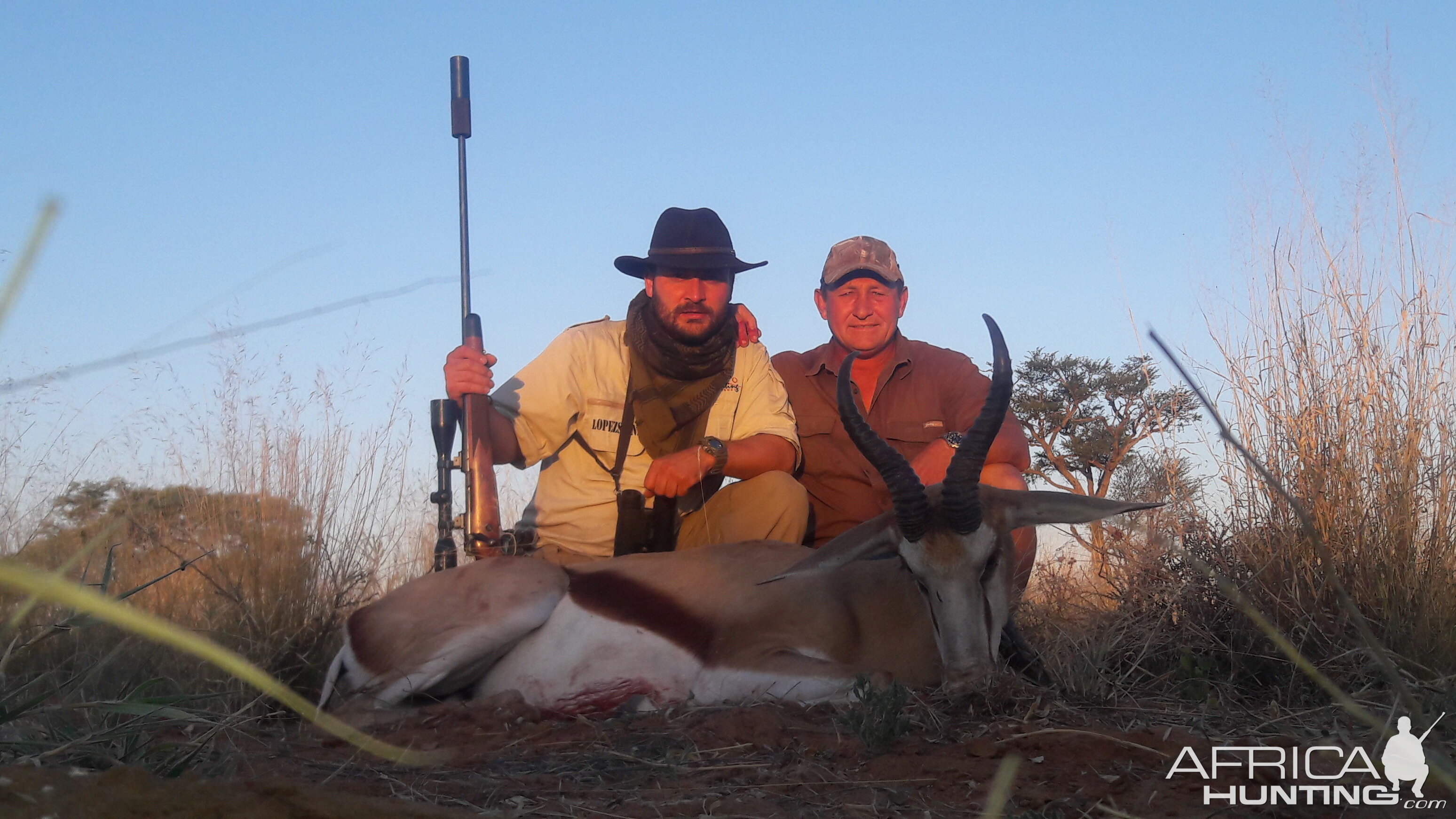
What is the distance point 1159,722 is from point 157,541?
498 centimetres

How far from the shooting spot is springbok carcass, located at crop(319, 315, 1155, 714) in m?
3.91

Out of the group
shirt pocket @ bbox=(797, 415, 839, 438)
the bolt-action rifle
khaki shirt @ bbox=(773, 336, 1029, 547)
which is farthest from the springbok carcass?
shirt pocket @ bbox=(797, 415, 839, 438)

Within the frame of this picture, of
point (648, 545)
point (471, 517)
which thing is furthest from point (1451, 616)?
point (471, 517)

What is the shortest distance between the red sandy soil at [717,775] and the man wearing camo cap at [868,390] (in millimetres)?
2511

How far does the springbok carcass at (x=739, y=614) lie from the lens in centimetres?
391

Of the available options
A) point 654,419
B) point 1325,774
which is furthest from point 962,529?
point 654,419

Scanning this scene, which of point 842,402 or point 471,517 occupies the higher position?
point 842,402

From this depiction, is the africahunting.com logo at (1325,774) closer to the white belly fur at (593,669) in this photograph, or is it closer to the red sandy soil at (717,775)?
the red sandy soil at (717,775)

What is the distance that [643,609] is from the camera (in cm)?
444

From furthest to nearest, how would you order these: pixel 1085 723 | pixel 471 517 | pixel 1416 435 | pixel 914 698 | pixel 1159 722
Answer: pixel 471 517 < pixel 1416 435 < pixel 914 698 < pixel 1159 722 < pixel 1085 723

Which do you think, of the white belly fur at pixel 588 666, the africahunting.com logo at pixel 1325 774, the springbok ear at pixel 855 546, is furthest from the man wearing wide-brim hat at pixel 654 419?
the africahunting.com logo at pixel 1325 774

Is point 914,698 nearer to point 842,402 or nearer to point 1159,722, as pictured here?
point 1159,722

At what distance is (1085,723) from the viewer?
296 centimetres

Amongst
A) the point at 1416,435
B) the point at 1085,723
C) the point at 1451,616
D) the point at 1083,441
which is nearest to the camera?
the point at 1085,723
